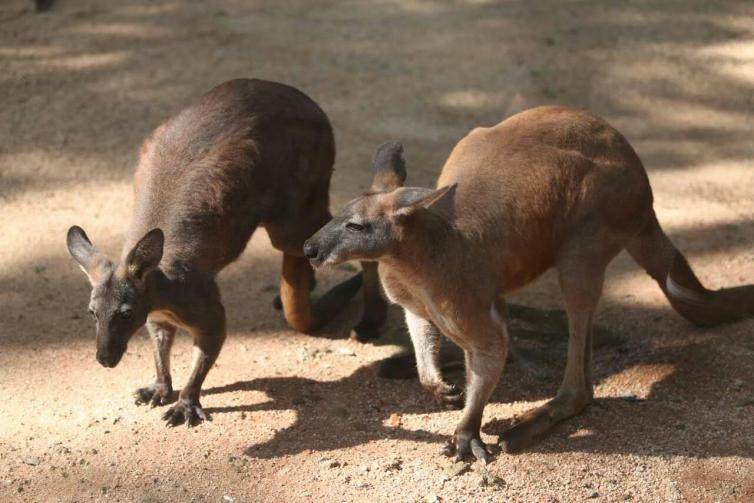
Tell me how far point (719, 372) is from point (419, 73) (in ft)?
16.3

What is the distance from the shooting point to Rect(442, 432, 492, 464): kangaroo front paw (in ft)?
18.9

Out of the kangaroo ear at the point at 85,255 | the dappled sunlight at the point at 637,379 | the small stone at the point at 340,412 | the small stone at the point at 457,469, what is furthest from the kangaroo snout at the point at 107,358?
the dappled sunlight at the point at 637,379

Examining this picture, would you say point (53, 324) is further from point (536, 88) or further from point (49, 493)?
point (536, 88)

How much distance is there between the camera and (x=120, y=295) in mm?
5801

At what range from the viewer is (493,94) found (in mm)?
10102

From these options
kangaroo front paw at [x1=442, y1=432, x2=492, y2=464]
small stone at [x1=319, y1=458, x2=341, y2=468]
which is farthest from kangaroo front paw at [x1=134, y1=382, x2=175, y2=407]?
kangaroo front paw at [x1=442, y1=432, x2=492, y2=464]

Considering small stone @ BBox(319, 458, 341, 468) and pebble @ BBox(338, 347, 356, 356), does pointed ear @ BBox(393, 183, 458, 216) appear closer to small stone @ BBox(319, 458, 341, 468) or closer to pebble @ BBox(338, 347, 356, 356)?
small stone @ BBox(319, 458, 341, 468)

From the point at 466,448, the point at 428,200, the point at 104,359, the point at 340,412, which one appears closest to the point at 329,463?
the point at 340,412

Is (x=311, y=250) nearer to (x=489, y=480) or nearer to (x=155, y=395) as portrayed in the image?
(x=489, y=480)

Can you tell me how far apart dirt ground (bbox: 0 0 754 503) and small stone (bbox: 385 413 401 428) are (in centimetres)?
2

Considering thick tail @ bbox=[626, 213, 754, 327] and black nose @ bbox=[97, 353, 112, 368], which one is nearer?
black nose @ bbox=[97, 353, 112, 368]

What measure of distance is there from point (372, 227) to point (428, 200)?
33 centimetres

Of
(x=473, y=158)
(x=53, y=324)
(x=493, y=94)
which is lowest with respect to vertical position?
(x=53, y=324)

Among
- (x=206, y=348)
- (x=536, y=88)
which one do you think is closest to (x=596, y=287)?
(x=206, y=348)
